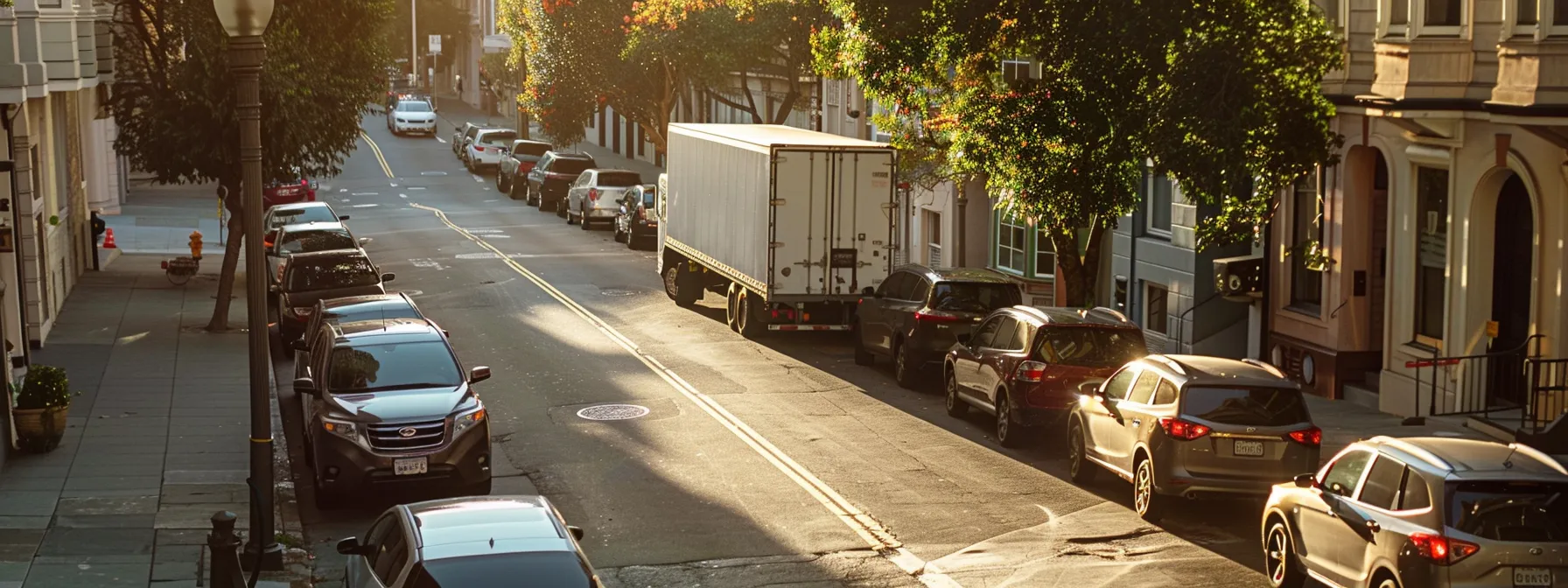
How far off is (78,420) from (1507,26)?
17.0 meters

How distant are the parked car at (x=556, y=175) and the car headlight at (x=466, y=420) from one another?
3673 centimetres

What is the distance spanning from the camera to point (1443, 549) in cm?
1162

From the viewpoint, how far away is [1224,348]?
90.6ft

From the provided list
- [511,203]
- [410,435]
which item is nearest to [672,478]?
[410,435]

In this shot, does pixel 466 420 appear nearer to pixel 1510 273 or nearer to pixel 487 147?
pixel 1510 273

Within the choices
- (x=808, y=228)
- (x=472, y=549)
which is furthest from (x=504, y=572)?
(x=808, y=228)

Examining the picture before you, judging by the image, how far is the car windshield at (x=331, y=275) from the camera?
2772 cm

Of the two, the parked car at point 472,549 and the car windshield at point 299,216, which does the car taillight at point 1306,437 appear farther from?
the car windshield at point 299,216

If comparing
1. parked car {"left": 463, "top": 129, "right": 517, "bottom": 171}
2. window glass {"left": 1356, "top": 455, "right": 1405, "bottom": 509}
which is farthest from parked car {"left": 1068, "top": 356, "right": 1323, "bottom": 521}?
parked car {"left": 463, "top": 129, "right": 517, "bottom": 171}

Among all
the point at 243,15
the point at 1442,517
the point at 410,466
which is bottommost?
the point at 410,466

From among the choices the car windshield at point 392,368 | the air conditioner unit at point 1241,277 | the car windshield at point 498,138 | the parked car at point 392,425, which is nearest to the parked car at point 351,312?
the car windshield at point 392,368

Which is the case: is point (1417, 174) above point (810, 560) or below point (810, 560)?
above

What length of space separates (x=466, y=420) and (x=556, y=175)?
37.7m

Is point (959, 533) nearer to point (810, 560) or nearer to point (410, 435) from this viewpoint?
point (810, 560)
